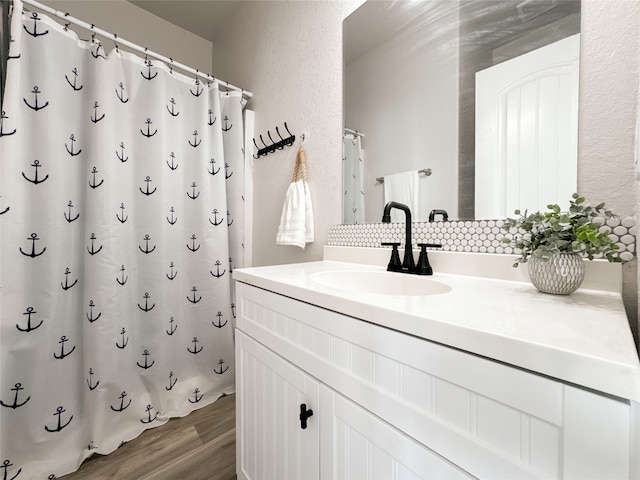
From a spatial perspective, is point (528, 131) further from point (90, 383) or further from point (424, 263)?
point (90, 383)

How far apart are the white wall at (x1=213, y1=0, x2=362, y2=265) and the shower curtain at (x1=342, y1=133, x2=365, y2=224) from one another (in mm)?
33

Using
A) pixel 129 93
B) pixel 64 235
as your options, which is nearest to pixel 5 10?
pixel 129 93

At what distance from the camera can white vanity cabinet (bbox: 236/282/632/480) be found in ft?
0.96

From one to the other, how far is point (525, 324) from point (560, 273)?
0.26 meters

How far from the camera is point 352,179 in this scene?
1.17m

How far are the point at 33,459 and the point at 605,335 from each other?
174 centimetres

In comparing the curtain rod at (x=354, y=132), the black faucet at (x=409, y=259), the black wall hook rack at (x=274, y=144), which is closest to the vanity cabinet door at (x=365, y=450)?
the black faucet at (x=409, y=259)

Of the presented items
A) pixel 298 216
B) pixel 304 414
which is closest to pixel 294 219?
pixel 298 216

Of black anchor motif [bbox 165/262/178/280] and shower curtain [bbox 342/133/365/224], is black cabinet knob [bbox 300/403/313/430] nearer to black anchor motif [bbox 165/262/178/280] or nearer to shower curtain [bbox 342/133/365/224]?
shower curtain [bbox 342/133/365/224]

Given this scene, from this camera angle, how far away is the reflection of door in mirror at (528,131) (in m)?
0.67

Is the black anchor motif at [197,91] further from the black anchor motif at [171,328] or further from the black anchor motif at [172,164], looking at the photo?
the black anchor motif at [171,328]

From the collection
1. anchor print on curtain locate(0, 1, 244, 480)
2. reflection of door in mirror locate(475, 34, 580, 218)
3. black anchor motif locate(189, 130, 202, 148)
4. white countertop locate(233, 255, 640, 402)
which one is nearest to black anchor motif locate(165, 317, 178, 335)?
anchor print on curtain locate(0, 1, 244, 480)

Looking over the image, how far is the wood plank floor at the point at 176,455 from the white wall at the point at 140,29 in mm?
2107

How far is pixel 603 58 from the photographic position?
63cm
